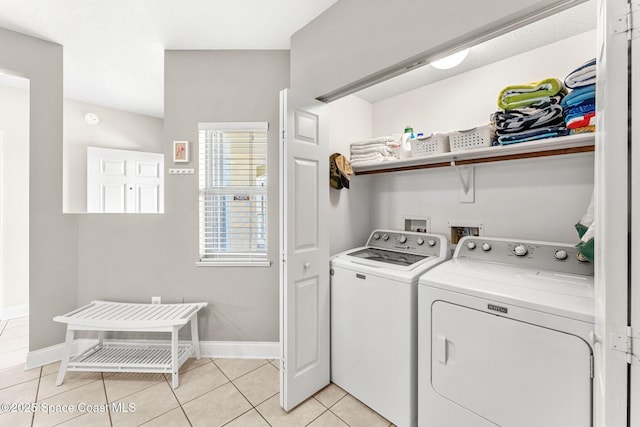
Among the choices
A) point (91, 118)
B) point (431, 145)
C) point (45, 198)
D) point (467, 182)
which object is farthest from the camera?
point (91, 118)

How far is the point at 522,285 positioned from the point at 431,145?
104 cm

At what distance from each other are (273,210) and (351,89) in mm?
1152

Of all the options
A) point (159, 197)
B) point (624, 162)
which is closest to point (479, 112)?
point (624, 162)

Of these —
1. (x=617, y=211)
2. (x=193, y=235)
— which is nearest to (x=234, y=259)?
(x=193, y=235)

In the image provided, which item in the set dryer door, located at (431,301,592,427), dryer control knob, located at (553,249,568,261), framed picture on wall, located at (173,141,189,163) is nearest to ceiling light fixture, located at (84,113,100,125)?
framed picture on wall, located at (173,141,189,163)

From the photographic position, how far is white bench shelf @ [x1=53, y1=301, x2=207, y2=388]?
1.87m

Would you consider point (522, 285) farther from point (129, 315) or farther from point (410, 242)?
point (129, 315)

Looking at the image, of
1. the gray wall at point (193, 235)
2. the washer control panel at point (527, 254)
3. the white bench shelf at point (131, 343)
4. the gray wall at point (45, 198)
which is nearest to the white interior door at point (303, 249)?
the gray wall at point (193, 235)

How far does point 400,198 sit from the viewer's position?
2346 mm

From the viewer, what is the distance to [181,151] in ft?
7.30

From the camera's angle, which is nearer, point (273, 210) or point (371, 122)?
point (273, 210)

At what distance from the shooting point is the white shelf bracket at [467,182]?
1.93m

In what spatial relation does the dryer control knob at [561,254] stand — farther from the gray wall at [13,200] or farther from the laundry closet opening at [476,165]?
the gray wall at [13,200]

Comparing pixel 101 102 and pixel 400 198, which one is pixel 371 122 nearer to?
pixel 400 198
